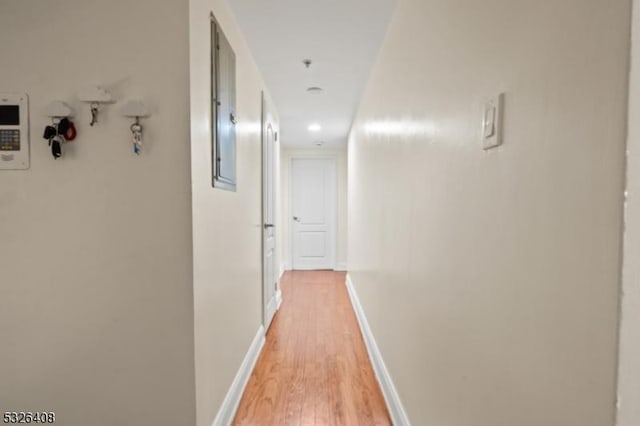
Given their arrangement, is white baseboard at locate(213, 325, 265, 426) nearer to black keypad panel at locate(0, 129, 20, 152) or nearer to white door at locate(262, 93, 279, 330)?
white door at locate(262, 93, 279, 330)

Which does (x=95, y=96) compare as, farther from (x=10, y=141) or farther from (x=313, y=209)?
(x=313, y=209)

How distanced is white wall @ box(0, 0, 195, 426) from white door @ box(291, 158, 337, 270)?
527cm

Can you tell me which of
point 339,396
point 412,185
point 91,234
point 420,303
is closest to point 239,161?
point 91,234

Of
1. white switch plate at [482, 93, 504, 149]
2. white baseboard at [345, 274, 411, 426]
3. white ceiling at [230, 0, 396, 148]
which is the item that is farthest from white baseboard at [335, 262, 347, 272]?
white switch plate at [482, 93, 504, 149]

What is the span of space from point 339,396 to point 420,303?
1094 millimetres

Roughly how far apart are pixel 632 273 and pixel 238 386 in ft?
6.96

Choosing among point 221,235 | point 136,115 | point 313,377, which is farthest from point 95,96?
point 313,377

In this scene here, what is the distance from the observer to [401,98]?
6.29 feet

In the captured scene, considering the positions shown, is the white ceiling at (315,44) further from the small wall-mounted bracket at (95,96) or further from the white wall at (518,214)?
the small wall-mounted bracket at (95,96)

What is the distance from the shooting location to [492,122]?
2.81ft

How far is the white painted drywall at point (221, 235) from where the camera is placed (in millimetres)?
1530

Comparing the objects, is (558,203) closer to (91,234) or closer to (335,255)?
(91,234)

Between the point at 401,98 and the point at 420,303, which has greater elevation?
the point at 401,98

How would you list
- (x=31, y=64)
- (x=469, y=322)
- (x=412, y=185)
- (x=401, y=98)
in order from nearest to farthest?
(x=469, y=322)
(x=31, y=64)
(x=412, y=185)
(x=401, y=98)
